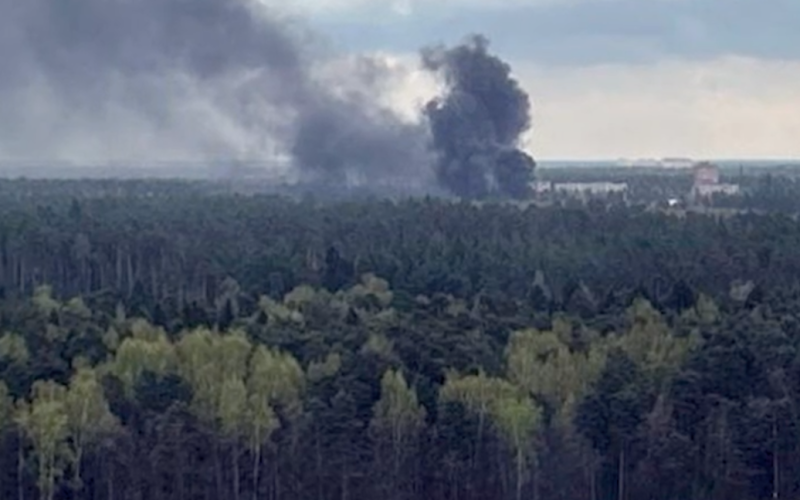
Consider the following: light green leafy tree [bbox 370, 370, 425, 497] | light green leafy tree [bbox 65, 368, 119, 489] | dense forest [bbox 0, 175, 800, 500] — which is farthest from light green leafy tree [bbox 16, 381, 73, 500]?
light green leafy tree [bbox 370, 370, 425, 497]

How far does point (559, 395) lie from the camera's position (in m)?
58.7

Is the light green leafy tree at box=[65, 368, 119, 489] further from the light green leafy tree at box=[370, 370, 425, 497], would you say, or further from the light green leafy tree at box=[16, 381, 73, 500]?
the light green leafy tree at box=[370, 370, 425, 497]

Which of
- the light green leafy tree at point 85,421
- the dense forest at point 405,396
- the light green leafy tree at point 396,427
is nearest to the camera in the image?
the light green leafy tree at point 85,421

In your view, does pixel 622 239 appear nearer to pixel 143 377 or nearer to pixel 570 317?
pixel 570 317

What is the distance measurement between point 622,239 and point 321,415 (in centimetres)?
4702

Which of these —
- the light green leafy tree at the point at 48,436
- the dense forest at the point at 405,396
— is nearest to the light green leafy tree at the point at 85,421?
the dense forest at the point at 405,396

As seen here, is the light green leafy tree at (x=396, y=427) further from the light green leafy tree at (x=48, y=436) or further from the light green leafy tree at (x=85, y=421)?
the light green leafy tree at (x=48, y=436)

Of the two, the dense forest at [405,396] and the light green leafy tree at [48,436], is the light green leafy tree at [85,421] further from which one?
the light green leafy tree at [48,436]

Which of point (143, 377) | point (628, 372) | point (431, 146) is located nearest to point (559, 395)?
point (628, 372)

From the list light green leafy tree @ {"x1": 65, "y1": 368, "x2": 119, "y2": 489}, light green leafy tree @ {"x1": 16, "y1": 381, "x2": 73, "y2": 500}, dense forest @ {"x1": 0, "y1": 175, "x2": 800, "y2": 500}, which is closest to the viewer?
light green leafy tree @ {"x1": 16, "y1": 381, "x2": 73, "y2": 500}

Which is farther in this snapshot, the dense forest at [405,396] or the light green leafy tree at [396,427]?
the light green leafy tree at [396,427]

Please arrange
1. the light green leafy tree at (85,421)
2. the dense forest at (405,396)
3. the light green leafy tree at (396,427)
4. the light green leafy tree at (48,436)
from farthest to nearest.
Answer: the light green leafy tree at (396,427)
the dense forest at (405,396)
the light green leafy tree at (85,421)
the light green leafy tree at (48,436)

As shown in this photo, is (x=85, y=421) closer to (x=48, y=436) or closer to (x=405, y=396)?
(x=48, y=436)

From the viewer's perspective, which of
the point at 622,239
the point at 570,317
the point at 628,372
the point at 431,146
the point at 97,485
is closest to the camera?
the point at 97,485
